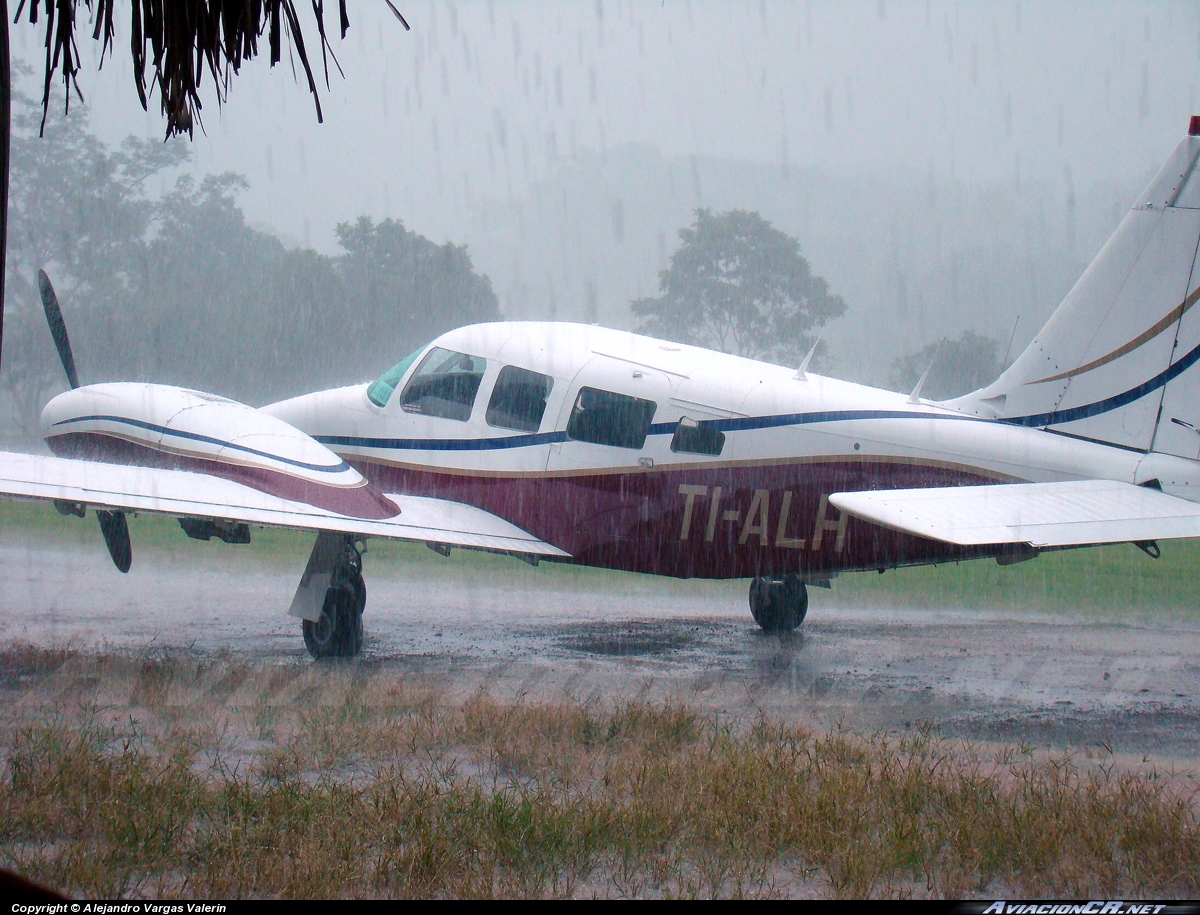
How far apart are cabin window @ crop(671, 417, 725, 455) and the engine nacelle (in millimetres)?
2981

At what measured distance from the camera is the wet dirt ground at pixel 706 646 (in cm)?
825

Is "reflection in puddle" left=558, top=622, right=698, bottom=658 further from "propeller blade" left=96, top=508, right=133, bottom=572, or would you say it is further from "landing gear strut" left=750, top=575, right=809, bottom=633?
"propeller blade" left=96, top=508, right=133, bottom=572

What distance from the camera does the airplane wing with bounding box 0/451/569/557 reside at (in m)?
8.65

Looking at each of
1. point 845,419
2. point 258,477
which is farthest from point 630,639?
point 258,477

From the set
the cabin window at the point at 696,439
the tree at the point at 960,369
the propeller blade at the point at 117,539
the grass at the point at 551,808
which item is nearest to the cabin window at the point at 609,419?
the cabin window at the point at 696,439

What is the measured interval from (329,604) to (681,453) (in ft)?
12.6

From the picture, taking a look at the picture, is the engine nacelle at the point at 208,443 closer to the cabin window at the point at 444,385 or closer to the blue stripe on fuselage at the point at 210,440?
the blue stripe on fuselage at the point at 210,440

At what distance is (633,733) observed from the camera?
6.99m

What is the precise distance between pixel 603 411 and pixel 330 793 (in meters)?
5.36

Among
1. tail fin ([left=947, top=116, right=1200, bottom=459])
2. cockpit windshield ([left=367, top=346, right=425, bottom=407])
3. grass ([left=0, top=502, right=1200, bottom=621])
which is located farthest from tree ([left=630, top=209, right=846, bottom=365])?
tail fin ([left=947, top=116, right=1200, bottom=459])

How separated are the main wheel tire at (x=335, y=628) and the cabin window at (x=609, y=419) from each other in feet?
9.25

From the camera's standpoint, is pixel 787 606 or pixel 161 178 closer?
pixel 787 606
